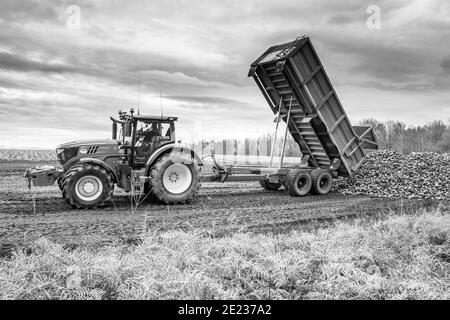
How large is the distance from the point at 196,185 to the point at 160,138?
4.74 feet

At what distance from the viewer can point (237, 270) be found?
166 inches

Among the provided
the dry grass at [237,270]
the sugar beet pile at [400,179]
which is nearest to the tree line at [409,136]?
the sugar beet pile at [400,179]

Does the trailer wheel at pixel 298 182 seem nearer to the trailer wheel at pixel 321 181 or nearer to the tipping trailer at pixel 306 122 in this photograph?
the tipping trailer at pixel 306 122

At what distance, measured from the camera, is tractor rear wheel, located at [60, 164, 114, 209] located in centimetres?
A: 839

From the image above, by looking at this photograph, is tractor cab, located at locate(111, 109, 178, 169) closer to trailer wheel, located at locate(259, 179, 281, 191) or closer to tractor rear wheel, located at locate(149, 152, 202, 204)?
tractor rear wheel, located at locate(149, 152, 202, 204)

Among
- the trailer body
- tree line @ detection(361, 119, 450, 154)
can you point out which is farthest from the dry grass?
tree line @ detection(361, 119, 450, 154)

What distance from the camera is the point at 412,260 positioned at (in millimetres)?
4871

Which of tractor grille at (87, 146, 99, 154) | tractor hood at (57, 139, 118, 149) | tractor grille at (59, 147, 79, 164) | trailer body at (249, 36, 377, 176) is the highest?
trailer body at (249, 36, 377, 176)

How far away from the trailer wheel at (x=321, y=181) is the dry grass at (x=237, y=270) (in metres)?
6.01

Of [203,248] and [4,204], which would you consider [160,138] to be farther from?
[203,248]

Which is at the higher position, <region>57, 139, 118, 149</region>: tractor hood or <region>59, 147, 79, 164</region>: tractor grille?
<region>57, 139, 118, 149</region>: tractor hood

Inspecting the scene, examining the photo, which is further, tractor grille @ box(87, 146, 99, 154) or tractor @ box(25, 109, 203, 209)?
tractor grille @ box(87, 146, 99, 154)

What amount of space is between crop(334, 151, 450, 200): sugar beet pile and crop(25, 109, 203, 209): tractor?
559 cm
